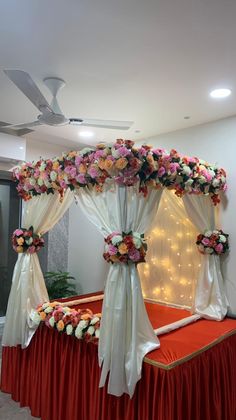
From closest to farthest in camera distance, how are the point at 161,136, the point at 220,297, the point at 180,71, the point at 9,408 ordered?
the point at 180,71
the point at 9,408
the point at 220,297
the point at 161,136

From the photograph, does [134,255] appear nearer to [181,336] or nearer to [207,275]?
[181,336]

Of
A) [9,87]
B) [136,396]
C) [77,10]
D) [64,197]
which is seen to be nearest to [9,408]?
[136,396]

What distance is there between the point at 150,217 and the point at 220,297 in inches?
53.6

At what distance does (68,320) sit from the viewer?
2.83m

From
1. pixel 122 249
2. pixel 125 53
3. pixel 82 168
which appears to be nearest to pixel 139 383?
pixel 122 249

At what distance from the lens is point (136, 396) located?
7.61ft

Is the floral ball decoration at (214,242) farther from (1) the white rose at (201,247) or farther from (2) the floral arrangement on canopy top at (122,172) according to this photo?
(2) the floral arrangement on canopy top at (122,172)

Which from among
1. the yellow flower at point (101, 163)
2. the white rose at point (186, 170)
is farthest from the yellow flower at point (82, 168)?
the white rose at point (186, 170)

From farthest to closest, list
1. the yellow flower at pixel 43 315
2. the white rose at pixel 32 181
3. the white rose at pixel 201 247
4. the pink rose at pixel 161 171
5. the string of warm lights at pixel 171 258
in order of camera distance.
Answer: the string of warm lights at pixel 171 258, the white rose at pixel 201 247, the white rose at pixel 32 181, the yellow flower at pixel 43 315, the pink rose at pixel 161 171

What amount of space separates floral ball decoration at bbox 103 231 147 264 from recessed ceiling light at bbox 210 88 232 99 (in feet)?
4.79

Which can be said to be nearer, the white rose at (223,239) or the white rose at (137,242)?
the white rose at (137,242)

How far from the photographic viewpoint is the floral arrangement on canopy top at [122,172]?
7.79ft

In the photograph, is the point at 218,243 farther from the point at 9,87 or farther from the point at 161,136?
the point at 9,87

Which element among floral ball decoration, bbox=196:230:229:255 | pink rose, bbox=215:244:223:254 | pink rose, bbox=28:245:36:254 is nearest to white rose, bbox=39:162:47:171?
pink rose, bbox=28:245:36:254
